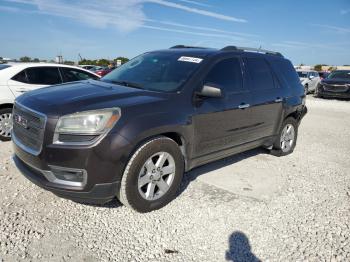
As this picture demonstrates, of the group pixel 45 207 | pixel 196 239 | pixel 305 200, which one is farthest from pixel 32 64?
pixel 305 200

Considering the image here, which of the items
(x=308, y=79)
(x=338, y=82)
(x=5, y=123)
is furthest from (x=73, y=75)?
(x=308, y=79)

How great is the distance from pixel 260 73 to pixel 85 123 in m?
3.12

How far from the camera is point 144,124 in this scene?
3.29 metres

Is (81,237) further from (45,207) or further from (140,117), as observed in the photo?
(140,117)

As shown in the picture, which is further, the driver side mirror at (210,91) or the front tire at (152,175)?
the driver side mirror at (210,91)

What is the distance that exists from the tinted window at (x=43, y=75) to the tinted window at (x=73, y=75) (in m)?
0.16

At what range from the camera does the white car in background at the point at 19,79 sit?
620 centimetres

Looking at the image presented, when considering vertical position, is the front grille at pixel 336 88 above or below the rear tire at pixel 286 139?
above

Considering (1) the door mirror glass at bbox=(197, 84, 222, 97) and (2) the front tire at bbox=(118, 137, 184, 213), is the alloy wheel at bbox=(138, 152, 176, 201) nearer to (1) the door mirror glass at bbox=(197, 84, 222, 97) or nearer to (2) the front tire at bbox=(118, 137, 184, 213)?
(2) the front tire at bbox=(118, 137, 184, 213)

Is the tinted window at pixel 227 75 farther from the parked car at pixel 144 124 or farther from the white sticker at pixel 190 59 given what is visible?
the white sticker at pixel 190 59

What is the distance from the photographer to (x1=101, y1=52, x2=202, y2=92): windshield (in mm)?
3992

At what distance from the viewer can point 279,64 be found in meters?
5.79

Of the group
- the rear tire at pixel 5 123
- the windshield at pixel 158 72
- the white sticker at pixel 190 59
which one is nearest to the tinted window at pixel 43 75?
the rear tire at pixel 5 123

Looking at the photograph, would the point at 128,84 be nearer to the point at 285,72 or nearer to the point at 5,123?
the point at 285,72
